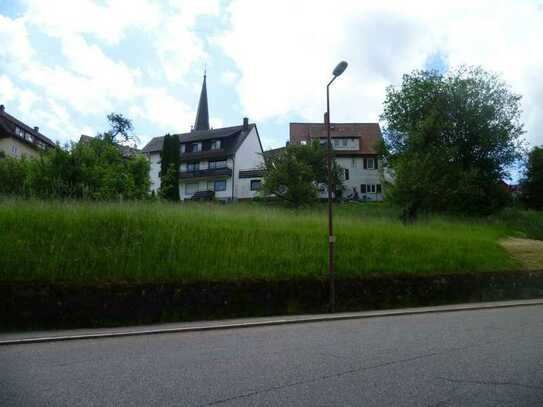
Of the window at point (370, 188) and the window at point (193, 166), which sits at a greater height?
the window at point (193, 166)

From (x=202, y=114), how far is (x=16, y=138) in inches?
1160

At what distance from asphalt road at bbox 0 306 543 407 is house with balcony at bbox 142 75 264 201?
44739 millimetres

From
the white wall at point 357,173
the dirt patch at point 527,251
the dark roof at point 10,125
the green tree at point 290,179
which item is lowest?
the dirt patch at point 527,251

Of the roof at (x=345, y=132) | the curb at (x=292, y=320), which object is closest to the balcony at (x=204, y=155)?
the roof at (x=345, y=132)

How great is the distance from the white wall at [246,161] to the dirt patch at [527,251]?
31.4 metres

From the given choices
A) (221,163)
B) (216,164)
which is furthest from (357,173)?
A: (216,164)

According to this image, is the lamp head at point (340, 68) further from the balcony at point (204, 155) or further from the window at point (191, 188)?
the window at point (191, 188)

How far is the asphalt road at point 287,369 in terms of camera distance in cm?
555

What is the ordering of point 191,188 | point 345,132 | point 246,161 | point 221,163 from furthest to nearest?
1. point 345,132
2. point 191,188
3. point 246,161
4. point 221,163

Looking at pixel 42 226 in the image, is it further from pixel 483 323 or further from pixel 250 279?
pixel 483 323

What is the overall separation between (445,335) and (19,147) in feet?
246

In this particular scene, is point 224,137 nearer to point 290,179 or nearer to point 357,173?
point 357,173

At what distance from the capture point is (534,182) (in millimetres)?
56812

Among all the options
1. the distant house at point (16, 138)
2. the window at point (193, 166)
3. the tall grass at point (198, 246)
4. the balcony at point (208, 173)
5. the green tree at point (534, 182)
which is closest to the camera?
the tall grass at point (198, 246)
